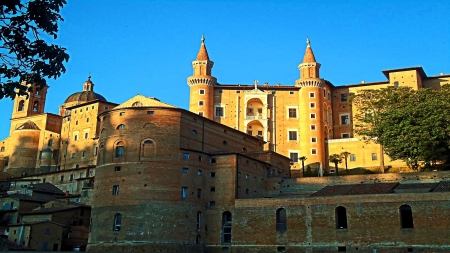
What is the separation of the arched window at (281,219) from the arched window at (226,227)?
4.82 m

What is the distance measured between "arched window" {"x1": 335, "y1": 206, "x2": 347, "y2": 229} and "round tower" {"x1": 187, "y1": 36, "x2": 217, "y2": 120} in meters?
37.5

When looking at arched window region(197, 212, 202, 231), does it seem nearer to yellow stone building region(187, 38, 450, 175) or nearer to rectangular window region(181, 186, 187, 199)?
rectangular window region(181, 186, 187, 199)

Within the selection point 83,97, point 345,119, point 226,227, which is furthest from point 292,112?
point 83,97

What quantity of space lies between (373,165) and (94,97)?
4822 cm

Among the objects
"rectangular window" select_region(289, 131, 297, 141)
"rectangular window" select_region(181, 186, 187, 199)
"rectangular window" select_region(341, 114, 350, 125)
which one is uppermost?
"rectangular window" select_region(341, 114, 350, 125)

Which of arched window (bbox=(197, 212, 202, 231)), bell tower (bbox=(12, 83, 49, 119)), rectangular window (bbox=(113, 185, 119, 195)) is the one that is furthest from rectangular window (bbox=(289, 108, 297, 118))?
bell tower (bbox=(12, 83, 49, 119))

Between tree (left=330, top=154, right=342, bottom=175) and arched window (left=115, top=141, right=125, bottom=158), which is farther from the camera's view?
tree (left=330, top=154, right=342, bottom=175)

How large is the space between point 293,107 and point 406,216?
1597 inches

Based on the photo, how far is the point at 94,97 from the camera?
292 ft

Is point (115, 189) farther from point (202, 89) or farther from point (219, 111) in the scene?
point (219, 111)

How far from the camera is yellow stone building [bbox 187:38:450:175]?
2928 inches

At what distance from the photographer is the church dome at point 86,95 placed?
8844 cm

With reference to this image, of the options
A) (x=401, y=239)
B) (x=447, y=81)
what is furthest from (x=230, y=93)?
(x=401, y=239)

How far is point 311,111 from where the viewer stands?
75.3 metres
